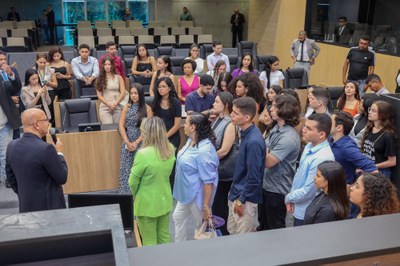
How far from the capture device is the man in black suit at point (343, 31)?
10.0 metres

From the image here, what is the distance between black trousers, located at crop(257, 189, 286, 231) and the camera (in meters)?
3.31

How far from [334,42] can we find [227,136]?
7.83m

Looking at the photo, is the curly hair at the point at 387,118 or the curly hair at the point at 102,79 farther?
the curly hair at the point at 102,79

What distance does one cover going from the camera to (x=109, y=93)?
5.61 meters

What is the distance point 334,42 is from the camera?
10367 mm

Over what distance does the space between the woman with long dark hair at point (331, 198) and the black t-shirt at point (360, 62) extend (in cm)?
549

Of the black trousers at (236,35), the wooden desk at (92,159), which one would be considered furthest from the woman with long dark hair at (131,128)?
the black trousers at (236,35)

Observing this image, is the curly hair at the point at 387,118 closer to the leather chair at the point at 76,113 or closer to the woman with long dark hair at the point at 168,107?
the woman with long dark hair at the point at 168,107

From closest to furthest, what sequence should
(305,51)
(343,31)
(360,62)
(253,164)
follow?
(253,164)
(360,62)
(305,51)
(343,31)

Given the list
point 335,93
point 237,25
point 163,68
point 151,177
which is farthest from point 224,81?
point 237,25

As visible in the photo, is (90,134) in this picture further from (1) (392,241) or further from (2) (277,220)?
(1) (392,241)

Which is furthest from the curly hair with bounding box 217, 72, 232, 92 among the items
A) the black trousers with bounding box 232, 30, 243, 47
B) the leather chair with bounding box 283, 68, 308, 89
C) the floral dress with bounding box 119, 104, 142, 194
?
the black trousers with bounding box 232, 30, 243, 47

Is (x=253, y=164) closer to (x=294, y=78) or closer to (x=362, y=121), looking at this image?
(x=362, y=121)

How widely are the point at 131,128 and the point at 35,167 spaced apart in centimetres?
186
